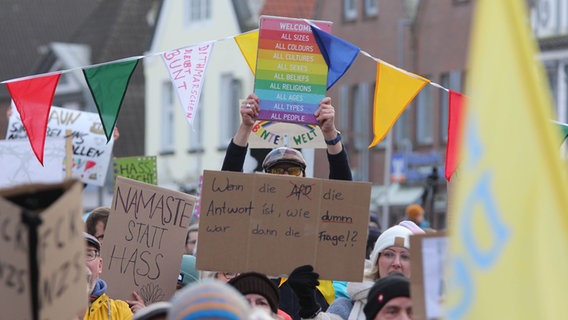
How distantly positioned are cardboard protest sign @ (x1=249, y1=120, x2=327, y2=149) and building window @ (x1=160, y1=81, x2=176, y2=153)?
34.1 m

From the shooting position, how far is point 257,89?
760 cm

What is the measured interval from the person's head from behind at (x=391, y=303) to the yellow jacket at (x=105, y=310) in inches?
57.4

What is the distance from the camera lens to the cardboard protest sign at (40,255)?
4387mm

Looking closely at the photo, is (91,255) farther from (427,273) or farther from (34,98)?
(34,98)

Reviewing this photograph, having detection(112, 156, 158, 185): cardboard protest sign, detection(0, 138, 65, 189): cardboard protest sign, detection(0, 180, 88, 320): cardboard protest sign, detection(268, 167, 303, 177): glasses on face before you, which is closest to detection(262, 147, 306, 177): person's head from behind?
detection(268, 167, 303, 177): glasses on face

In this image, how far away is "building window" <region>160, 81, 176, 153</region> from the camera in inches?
1690

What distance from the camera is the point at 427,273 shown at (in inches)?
197

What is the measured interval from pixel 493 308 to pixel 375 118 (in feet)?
17.8

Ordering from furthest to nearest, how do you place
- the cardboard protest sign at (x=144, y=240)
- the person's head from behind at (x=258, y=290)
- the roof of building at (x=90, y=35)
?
the roof of building at (x=90, y=35) → the cardboard protest sign at (x=144, y=240) → the person's head from behind at (x=258, y=290)

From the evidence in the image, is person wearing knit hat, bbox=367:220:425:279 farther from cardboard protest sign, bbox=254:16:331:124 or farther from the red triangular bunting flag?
the red triangular bunting flag

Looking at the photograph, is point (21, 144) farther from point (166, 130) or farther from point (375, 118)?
point (166, 130)

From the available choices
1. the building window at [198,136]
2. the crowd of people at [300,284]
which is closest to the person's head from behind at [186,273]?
the crowd of people at [300,284]

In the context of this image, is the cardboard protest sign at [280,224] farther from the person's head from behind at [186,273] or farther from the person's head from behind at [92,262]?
the person's head from behind at [186,273]

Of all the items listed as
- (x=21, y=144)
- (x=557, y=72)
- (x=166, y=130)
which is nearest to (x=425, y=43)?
(x=557, y=72)
